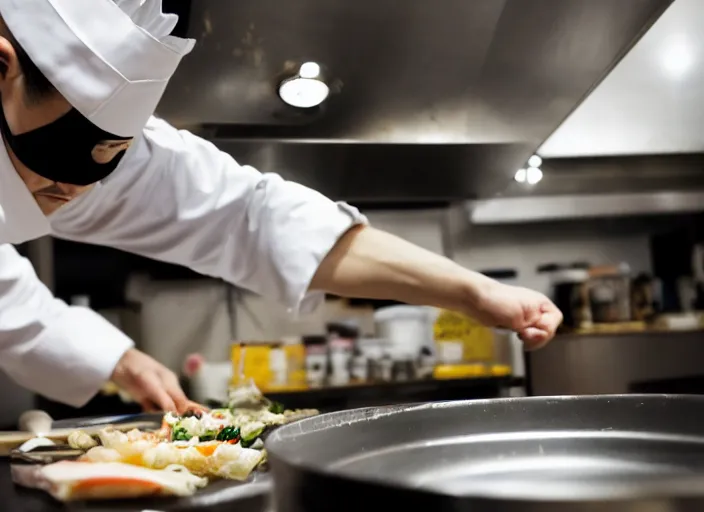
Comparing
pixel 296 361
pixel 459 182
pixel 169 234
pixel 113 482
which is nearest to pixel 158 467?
pixel 113 482

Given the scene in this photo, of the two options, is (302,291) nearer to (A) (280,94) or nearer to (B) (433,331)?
(A) (280,94)

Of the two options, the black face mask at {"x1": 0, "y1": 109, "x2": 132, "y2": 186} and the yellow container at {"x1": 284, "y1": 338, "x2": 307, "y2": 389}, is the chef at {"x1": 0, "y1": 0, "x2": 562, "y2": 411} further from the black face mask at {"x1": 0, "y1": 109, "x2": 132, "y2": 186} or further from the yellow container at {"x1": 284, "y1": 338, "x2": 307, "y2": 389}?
the yellow container at {"x1": 284, "y1": 338, "x2": 307, "y2": 389}

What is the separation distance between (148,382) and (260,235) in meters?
0.25

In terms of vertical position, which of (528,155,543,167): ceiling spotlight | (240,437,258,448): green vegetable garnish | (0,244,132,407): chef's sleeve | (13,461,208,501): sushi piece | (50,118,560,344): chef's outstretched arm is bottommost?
(13,461,208,501): sushi piece

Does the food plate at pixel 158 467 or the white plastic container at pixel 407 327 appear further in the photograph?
the white plastic container at pixel 407 327

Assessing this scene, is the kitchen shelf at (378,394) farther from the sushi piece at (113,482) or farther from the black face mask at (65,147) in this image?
the sushi piece at (113,482)

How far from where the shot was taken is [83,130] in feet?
1.93

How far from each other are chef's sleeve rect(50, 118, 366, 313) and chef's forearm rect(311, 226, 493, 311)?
29mm

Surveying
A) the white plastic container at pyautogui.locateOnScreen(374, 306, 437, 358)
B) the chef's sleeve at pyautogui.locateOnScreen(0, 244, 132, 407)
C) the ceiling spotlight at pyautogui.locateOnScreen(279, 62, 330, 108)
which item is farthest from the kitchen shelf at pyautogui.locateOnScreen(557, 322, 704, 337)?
the chef's sleeve at pyautogui.locateOnScreen(0, 244, 132, 407)

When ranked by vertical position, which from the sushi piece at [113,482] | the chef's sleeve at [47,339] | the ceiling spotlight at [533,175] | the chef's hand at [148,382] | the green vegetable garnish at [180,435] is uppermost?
the ceiling spotlight at [533,175]

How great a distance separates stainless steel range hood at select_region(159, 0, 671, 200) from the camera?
2.81 feet

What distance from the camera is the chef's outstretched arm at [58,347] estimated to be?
89 centimetres

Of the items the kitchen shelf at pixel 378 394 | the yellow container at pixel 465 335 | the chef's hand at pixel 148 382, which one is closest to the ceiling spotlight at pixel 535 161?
the yellow container at pixel 465 335

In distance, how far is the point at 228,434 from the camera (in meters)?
0.54
